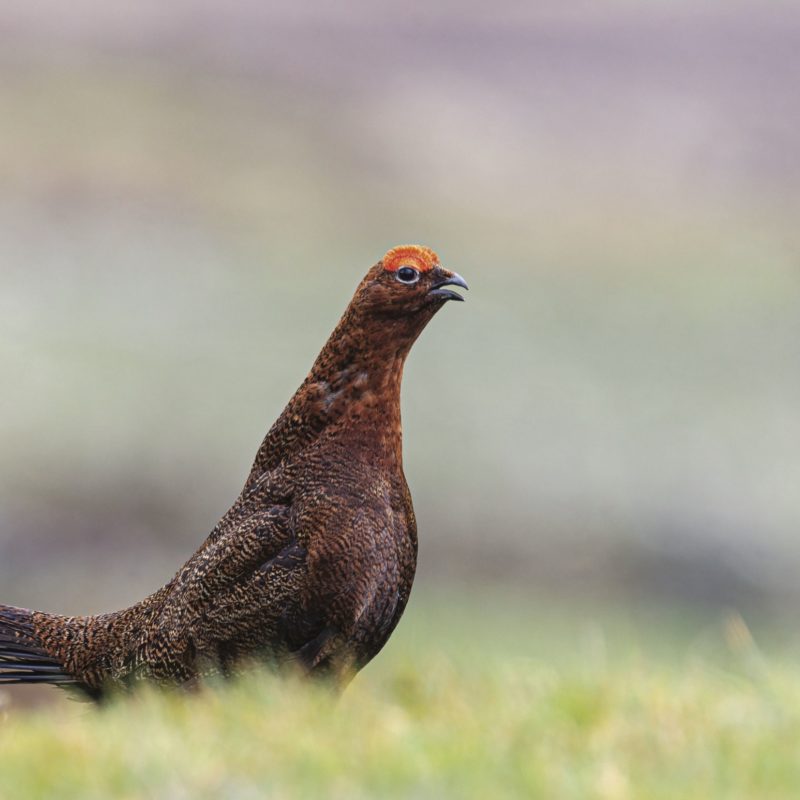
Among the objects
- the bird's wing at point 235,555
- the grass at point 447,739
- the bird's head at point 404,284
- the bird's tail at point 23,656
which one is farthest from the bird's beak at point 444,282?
the bird's tail at point 23,656

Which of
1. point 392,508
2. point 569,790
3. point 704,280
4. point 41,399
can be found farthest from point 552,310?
point 569,790

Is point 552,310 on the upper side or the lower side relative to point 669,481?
upper

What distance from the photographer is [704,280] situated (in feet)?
85.0

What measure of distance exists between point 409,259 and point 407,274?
0.19 feet

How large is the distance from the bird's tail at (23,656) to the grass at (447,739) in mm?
379

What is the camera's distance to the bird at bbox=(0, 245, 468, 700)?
6.22 metres

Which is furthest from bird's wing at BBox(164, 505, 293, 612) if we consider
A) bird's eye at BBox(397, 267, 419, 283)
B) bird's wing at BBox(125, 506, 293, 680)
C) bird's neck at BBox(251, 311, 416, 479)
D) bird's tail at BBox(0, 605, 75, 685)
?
bird's eye at BBox(397, 267, 419, 283)

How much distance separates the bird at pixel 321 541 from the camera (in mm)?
6223

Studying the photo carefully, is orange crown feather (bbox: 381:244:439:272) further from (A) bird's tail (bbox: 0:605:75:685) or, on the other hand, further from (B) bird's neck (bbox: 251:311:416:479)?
(A) bird's tail (bbox: 0:605:75:685)

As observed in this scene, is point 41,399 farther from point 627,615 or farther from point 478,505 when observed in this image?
point 627,615

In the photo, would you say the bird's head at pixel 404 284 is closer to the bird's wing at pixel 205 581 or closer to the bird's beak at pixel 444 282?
the bird's beak at pixel 444 282

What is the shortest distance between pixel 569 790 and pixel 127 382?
16.1 metres

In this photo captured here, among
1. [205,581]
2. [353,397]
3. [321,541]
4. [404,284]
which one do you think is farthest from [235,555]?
[404,284]

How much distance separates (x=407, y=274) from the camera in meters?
6.62
